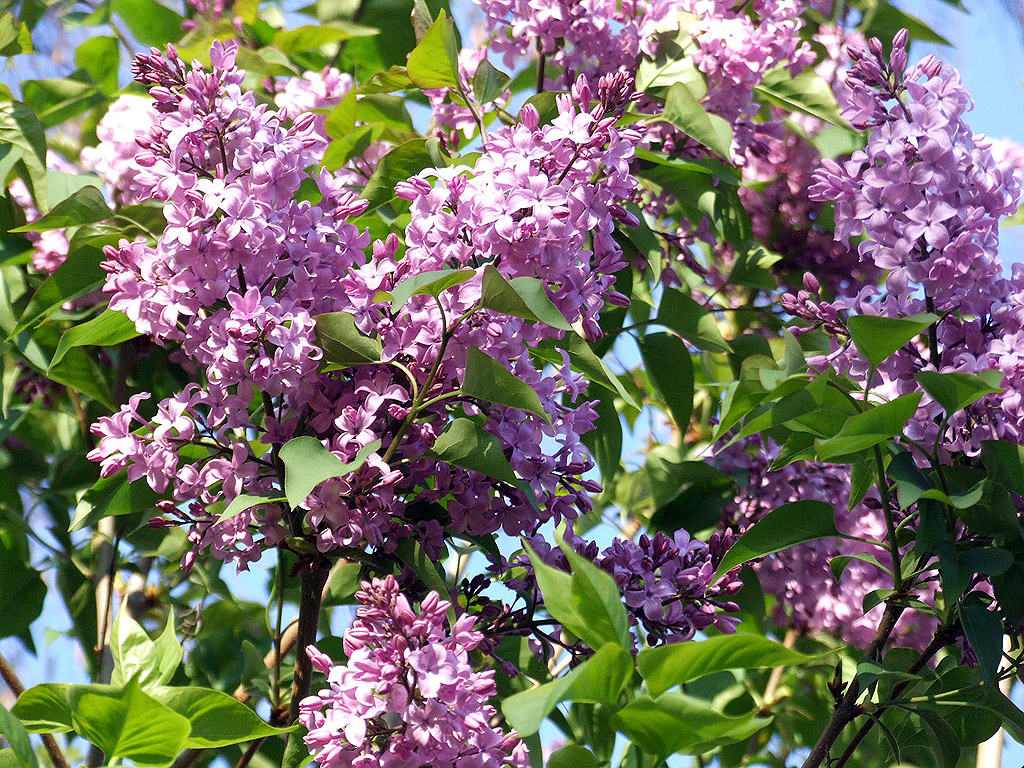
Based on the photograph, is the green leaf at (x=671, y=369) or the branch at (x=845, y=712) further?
the green leaf at (x=671, y=369)

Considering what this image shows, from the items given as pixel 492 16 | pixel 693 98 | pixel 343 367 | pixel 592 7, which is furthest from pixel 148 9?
pixel 343 367

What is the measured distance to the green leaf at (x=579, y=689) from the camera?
819 mm

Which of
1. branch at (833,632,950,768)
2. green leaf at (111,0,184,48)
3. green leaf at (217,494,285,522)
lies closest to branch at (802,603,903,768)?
branch at (833,632,950,768)

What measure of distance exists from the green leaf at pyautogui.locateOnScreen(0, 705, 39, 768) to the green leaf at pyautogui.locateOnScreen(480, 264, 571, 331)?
1.73 ft

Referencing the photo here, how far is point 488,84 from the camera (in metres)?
1.53

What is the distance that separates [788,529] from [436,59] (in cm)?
78

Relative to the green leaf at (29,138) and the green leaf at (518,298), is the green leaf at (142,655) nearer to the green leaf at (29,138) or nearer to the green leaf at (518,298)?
the green leaf at (518,298)

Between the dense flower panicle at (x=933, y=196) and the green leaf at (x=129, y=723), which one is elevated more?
the dense flower panicle at (x=933, y=196)

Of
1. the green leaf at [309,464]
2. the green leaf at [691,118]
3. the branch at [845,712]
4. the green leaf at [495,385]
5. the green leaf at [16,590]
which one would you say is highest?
the green leaf at [691,118]

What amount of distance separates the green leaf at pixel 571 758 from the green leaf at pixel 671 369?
2.77ft

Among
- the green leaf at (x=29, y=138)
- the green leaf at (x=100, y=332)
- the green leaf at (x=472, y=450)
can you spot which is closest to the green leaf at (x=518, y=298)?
the green leaf at (x=472, y=450)

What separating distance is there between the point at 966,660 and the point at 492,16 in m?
1.14

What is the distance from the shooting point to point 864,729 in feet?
4.07

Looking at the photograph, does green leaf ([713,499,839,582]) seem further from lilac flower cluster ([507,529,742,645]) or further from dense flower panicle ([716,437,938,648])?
dense flower panicle ([716,437,938,648])
